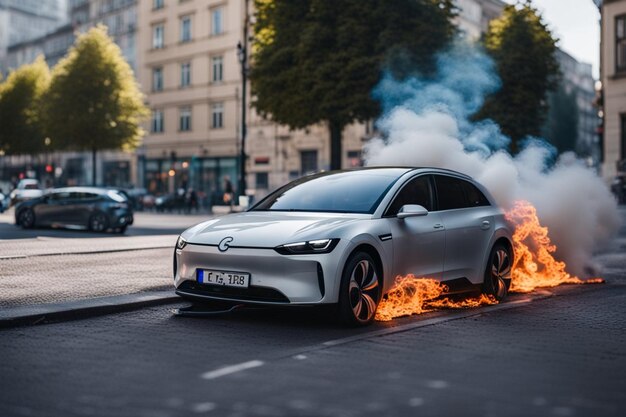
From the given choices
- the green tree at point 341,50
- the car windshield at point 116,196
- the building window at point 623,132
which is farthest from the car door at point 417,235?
the building window at point 623,132

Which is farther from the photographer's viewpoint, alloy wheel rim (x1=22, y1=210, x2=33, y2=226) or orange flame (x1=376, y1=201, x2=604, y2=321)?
alloy wheel rim (x1=22, y1=210, x2=33, y2=226)

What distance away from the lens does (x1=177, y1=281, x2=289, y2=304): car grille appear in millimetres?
6961

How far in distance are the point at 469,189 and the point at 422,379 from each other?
444cm

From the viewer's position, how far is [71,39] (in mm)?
81688

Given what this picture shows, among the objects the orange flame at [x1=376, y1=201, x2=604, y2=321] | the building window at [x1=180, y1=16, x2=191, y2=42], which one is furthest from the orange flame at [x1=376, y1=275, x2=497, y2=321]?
the building window at [x1=180, y1=16, x2=191, y2=42]

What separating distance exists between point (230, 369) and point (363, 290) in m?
2.15

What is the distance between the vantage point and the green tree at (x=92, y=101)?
46688 millimetres

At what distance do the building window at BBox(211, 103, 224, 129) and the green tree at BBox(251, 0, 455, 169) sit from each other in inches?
977

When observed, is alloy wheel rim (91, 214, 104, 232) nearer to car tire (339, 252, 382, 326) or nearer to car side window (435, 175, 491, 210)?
car side window (435, 175, 491, 210)

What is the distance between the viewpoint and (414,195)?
8.28m

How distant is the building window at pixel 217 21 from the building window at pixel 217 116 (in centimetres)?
506

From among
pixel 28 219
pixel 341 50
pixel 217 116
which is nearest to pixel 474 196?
pixel 28 219

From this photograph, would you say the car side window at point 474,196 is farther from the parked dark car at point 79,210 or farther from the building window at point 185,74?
the building window at point 185,74

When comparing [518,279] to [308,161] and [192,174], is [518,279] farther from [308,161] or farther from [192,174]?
[192,174]
